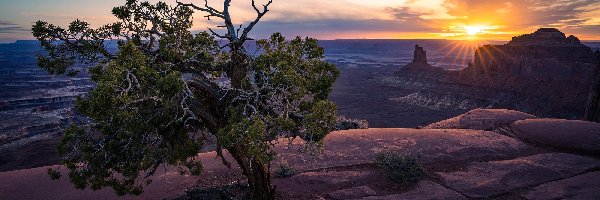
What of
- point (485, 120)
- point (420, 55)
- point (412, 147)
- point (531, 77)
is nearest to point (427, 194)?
point (412, 147)

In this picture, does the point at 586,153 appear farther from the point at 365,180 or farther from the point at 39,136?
the point at 39,136

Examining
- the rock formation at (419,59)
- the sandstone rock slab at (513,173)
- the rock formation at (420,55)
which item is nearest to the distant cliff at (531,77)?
the rock formation at (419,59)

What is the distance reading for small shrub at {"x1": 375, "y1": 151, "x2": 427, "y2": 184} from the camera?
37.1 feet

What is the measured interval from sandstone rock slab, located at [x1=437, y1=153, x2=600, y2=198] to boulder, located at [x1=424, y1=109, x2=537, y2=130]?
16.7ft

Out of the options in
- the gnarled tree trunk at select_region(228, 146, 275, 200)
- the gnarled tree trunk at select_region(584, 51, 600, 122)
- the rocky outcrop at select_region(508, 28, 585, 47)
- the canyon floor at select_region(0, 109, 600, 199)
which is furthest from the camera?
the rocky outcrop at select_region(508, 28, 585, 47)

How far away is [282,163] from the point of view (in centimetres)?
1230

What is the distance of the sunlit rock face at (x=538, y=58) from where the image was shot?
2212 inches

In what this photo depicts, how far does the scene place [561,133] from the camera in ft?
51.8

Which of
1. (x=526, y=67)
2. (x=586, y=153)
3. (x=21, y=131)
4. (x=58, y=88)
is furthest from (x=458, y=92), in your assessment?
(x=58, y=88)

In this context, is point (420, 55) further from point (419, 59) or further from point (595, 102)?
point (595, 102)

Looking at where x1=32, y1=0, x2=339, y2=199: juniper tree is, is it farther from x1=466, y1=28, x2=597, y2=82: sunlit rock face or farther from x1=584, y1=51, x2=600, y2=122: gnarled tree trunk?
x1=466, y1=28, x2=597, y2=82: sunlit rock face

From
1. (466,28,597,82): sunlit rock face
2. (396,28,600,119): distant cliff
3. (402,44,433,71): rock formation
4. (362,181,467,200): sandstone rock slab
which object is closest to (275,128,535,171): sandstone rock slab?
(362,181,467,200): sandstone rock slab

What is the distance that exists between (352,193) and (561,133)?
10.8 meters

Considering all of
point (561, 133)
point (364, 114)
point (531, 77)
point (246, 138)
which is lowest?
point (364, 114)
